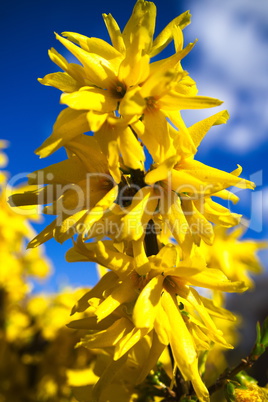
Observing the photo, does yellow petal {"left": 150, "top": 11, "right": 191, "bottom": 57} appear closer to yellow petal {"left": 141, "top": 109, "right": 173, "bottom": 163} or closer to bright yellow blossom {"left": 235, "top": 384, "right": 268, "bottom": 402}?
yellow petal {"left": 141, "top": 109, "right": 173, "bottom": 163}

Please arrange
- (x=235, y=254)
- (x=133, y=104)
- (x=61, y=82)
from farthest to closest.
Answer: (x=235, y=254)
(x=61, y=82)
(x=133, y=104)

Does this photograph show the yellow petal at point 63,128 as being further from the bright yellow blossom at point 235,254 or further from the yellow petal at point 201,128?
the bright yellow blossom at point 235,254

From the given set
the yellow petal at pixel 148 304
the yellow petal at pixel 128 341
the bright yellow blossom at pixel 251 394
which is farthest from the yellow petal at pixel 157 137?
the bright yellow blossom at pixel 251 394

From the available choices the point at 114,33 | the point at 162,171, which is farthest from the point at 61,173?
the point at 114,33

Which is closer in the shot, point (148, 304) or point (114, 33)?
point (148, 304)

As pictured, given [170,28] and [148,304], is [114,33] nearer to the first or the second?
[170,28]

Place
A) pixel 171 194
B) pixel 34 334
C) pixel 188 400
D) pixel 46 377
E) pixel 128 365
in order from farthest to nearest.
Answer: pixel 34 334, pixel 46 377, pixel 128 365, pixel 188 400, pixel 171 194

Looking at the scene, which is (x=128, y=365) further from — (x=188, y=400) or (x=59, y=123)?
(x=59, y=123)

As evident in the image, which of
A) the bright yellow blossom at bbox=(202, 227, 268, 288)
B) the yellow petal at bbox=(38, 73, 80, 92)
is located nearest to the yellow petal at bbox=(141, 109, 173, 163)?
the yellow petal at bbox=(38, 73, 80, 92)

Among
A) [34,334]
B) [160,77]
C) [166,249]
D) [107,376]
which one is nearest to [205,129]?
[160,77]
